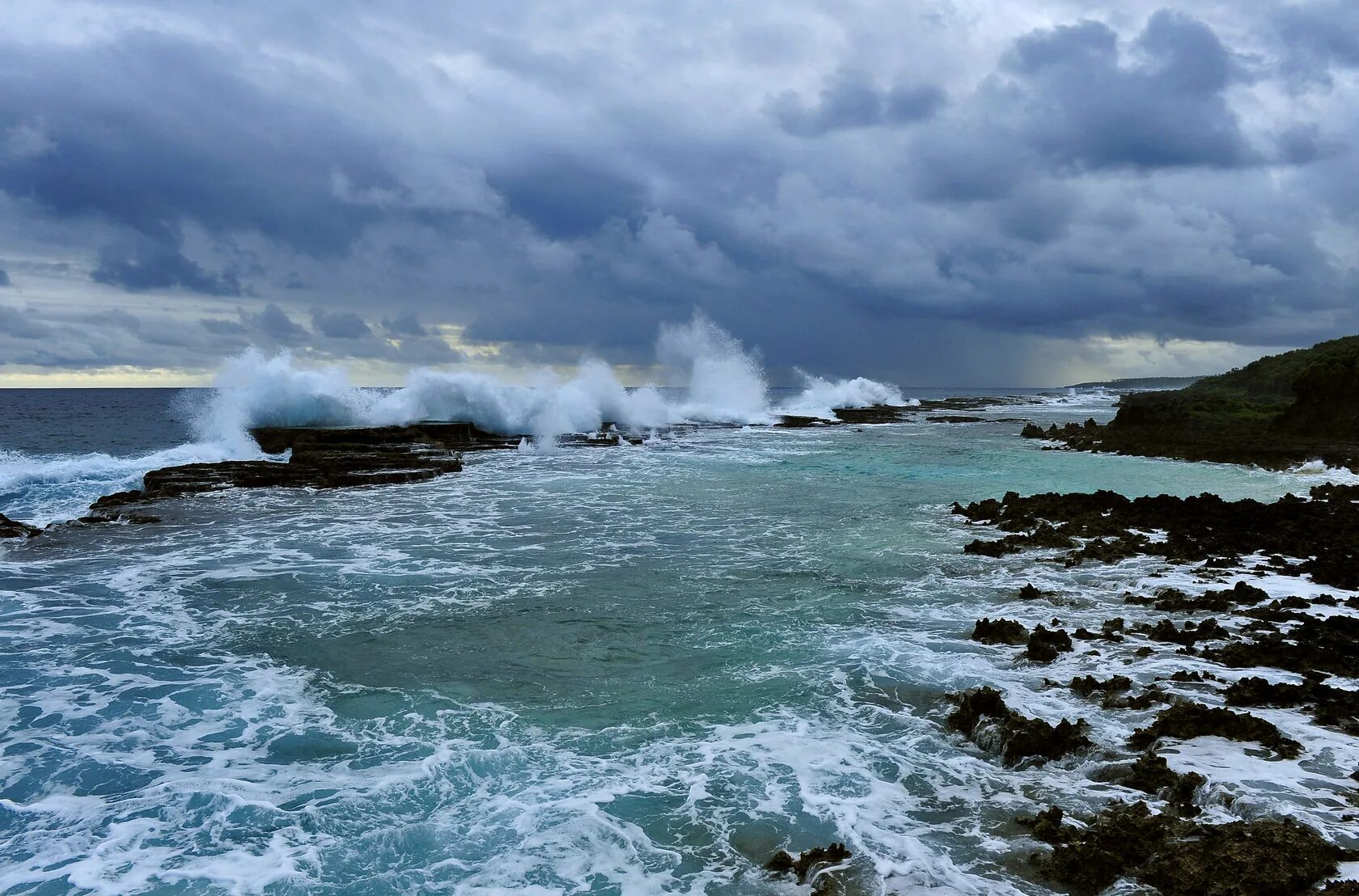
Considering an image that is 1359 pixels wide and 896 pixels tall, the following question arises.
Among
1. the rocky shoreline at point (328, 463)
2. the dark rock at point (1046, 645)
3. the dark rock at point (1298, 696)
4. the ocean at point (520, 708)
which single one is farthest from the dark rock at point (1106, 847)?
the rocky shoreline at point (328, 463)

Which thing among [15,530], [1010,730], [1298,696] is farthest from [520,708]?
[15,530]

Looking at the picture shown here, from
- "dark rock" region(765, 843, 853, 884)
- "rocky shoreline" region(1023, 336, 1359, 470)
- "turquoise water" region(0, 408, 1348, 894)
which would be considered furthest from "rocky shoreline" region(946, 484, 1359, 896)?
"rocky shoreline" region(1023, 336, 1359, 470)

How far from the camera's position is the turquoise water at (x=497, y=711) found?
4844 millimetres

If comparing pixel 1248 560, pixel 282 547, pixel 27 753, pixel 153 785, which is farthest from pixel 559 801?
pixel 1248 560

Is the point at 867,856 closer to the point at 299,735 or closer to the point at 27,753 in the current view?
the point at 299,735

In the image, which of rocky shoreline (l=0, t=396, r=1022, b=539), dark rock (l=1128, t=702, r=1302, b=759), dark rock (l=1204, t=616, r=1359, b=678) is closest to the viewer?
dark rock (l=1128, t=702, r=1302, b=759)

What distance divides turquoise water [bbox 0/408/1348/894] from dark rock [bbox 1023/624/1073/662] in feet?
1.15

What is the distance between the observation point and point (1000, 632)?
8.61 metres

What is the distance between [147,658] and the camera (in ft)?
27.6

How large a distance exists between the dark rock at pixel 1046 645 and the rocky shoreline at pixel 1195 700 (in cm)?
1

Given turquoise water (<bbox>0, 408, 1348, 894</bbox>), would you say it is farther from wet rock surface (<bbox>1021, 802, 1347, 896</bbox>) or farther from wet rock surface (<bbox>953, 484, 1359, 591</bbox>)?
wet rock surface (<bbox>953, 484, 1359, 591</bbox>)

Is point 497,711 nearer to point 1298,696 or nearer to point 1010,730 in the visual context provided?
point 1010,730

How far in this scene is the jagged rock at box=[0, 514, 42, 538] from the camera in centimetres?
1482

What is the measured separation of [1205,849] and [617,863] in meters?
3.36
